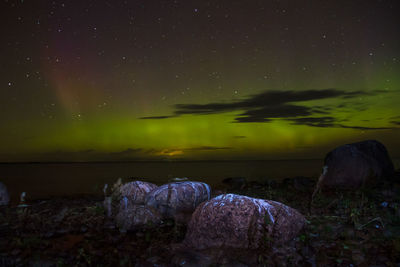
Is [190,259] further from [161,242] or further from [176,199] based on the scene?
[176,199]

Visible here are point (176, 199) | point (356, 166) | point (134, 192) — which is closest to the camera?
point (176, 199)

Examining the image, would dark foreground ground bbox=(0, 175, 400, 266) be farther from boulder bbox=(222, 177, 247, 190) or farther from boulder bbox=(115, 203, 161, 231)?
boulder bbox=(222, 177, 247, 190)

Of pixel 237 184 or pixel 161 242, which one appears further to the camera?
pixel 237 184

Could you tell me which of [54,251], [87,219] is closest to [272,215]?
[54,251]

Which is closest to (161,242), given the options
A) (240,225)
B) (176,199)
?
(240,225)

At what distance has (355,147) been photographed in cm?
1305

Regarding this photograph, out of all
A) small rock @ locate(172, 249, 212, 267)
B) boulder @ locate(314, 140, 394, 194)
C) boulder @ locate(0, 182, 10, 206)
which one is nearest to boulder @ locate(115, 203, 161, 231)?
small rock @ locate(172, 249, 212, 267)

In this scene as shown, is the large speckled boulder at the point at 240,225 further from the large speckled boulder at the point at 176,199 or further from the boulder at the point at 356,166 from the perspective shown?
the boulder at the point at 356,166

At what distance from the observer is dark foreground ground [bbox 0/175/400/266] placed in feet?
15.9

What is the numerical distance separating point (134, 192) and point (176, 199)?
2.30 m

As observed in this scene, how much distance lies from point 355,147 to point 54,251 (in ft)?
40.7

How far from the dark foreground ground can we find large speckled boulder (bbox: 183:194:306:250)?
0.76 feet

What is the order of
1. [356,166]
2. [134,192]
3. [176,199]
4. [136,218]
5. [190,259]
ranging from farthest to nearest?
1. [356,166]
2. [134,192]
3. [176,199]
4. [136,218]
5. [190,259]

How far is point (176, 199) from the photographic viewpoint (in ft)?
25.8
